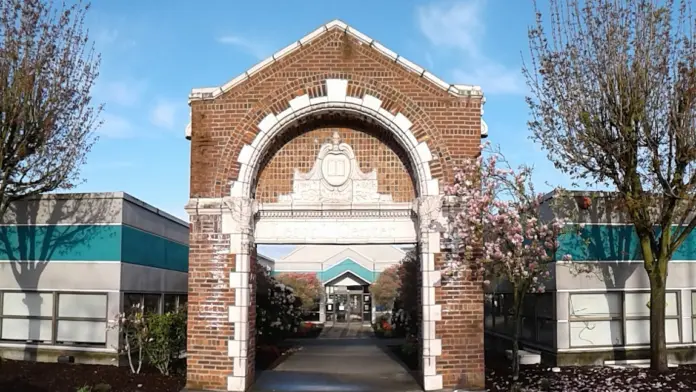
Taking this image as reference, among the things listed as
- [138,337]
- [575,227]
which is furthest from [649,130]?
[138,337]

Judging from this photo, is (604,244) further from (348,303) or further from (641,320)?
(348,303)

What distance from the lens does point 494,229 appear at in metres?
13.1

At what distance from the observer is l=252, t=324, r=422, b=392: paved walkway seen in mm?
14109

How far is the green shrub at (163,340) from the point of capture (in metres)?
15.6

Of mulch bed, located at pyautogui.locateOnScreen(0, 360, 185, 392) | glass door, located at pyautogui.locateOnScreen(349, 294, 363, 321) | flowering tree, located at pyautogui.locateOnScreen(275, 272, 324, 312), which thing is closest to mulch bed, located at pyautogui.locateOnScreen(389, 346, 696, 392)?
mulch bed, located at pyautogui.locateOnScreen(0, 360, 185, 392)

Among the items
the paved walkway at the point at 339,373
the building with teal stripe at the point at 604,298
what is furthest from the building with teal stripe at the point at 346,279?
the building with teal stripe at the point at 604,298

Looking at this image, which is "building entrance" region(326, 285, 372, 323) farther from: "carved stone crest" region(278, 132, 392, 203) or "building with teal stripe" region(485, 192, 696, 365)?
"carved stone crest" region(278, 132, 392, 203)

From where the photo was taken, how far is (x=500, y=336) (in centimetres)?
2180

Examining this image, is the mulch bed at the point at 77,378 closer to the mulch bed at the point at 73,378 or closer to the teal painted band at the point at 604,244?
the mulch bed at the point at 73,378

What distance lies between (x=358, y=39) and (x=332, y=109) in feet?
4.81

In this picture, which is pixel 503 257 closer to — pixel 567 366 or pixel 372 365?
pixel 567 366

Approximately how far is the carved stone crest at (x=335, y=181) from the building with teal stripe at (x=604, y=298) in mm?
5067

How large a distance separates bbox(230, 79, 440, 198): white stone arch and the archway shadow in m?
4.62

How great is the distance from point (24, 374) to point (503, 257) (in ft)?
32.3
